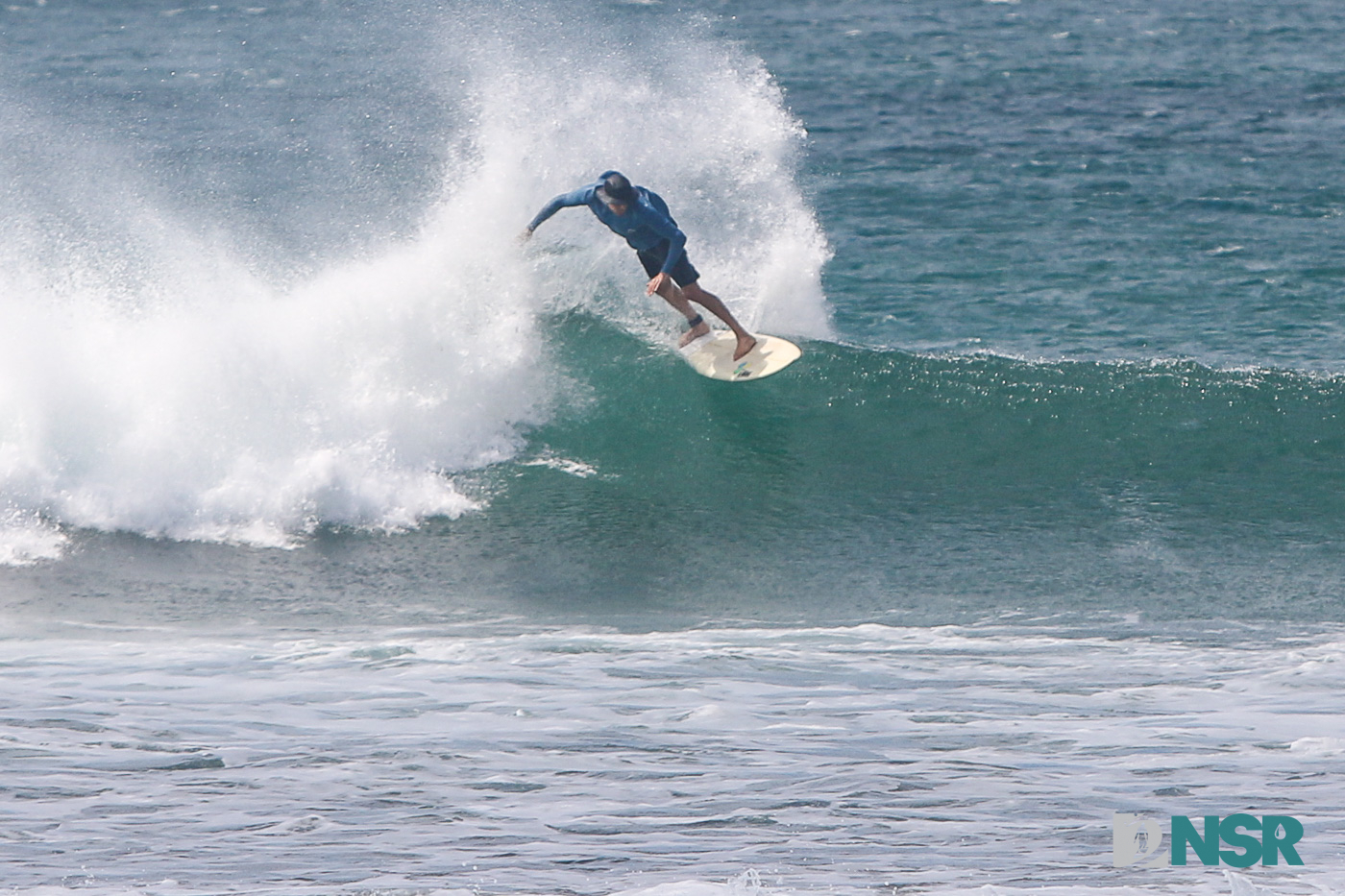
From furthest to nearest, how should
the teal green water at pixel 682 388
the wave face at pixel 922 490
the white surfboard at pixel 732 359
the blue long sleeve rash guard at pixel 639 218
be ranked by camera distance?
the white surfboard at pixel 732 359 < the blue long sleeve rash guard at pixel 639 218 < the teal green water at pixel 682 388 < the wave face at pixel 922 490

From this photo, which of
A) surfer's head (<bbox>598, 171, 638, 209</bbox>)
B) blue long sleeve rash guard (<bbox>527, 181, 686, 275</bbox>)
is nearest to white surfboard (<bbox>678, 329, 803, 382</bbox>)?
blue long sleeve rash guard (<bbox>527, 181, 686, 275</bbox>)

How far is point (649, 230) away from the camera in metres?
10.1

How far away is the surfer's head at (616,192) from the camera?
9586mm

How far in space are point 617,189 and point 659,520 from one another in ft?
7.17

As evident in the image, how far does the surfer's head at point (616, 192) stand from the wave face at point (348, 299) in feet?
4.81

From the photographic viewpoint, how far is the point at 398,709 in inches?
283

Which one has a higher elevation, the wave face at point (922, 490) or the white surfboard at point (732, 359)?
the white surfboard at point (732, 359)

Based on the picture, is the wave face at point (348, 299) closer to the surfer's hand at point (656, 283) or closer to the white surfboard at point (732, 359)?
the white surfboard at point (732, 359)

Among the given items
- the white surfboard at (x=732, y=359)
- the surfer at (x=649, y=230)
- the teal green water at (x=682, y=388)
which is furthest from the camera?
the white surfboard at (x=732, y=359)

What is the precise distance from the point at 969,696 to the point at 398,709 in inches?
111

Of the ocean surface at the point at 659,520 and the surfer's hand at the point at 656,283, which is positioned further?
the surfer's hand at the point at 656,283

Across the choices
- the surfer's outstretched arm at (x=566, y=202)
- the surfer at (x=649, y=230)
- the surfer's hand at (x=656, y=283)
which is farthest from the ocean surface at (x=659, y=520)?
the surfer's hand at (x=656, y=283)

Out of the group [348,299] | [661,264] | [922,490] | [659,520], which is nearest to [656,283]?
[661,264]

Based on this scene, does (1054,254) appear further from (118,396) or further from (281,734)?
(281,734)
